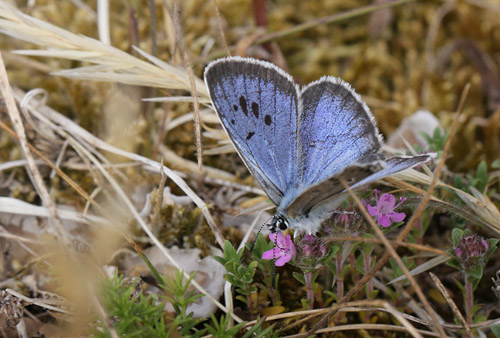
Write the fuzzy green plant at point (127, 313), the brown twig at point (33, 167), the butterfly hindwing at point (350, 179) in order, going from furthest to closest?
the brown twig at point (33, 167), the fuzzy green plant at point (127, 313), the butterfly hindwing at point (350, 179)

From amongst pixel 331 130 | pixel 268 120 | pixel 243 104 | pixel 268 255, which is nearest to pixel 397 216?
pixel 331 130

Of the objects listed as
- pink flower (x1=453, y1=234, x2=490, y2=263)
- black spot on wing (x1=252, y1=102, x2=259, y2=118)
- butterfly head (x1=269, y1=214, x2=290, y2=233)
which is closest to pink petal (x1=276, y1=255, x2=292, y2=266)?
butterfly head (x1=269, y1=214, x2=290, y2=233)

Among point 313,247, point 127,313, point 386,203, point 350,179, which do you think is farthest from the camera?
point 386,203

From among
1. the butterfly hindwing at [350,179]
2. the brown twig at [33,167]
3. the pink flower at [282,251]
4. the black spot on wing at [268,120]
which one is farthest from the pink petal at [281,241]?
the brown twig at [33,167]

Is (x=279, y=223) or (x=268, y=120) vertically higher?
(x=268, y=120)

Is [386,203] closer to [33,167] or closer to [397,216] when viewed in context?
[397,216]

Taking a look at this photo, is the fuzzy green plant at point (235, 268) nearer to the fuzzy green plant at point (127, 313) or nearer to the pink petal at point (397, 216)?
the fuzzy green plant at point (127, 313)
